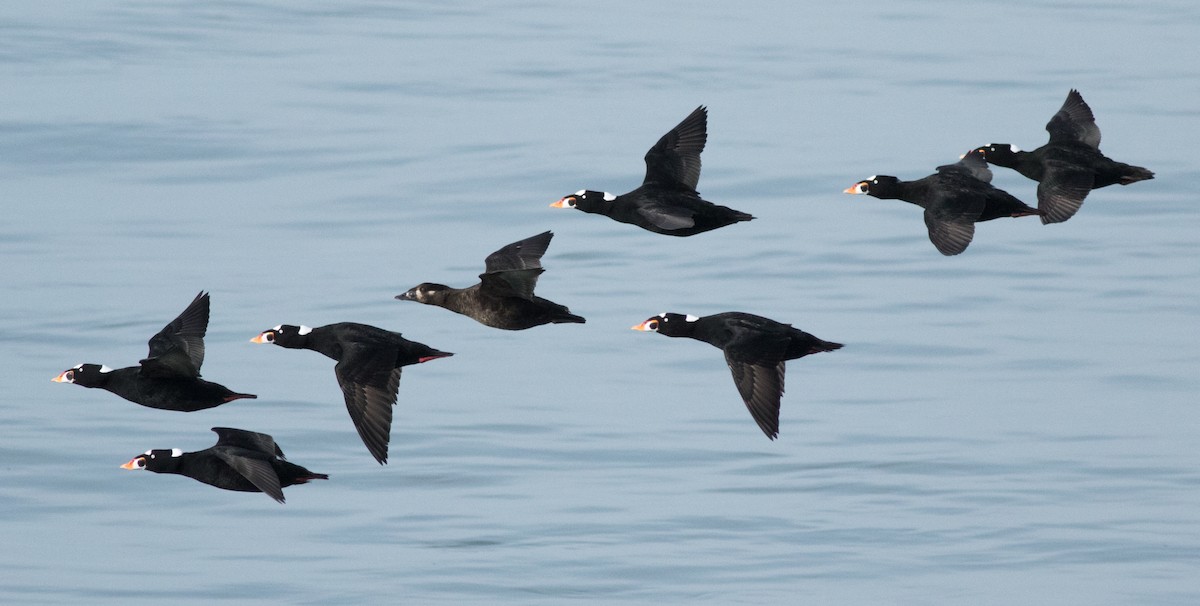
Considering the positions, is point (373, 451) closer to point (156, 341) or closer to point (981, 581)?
point (156, 341)

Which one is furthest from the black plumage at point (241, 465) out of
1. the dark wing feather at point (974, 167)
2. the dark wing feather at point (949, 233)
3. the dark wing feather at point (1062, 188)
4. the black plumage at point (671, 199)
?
the dark wing feather at point (1062, 188)

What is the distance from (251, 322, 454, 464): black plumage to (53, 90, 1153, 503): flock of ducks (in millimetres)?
11

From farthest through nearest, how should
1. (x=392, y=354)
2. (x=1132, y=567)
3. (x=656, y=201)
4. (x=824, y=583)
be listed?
(x=824, y=583) < (x=1132, y=567) < (x=656, y=201) < (x=392, y=354)

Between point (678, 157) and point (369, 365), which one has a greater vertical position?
point (678, 157)

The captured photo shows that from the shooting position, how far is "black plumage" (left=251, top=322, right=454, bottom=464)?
1784 cm

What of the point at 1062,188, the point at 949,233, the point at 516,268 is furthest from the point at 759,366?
the point at 1062,188

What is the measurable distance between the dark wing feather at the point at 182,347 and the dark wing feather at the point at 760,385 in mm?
4329

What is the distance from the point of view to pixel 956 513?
54781 mm

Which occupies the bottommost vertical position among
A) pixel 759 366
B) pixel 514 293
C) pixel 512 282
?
pixel 759 366

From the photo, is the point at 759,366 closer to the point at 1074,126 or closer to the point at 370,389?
the point at 370,389

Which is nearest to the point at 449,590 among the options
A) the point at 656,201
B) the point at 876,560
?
the point at 876,560

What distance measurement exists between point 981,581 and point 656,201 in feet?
123

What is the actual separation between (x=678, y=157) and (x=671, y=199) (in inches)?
35.1

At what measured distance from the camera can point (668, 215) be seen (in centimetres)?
1956
